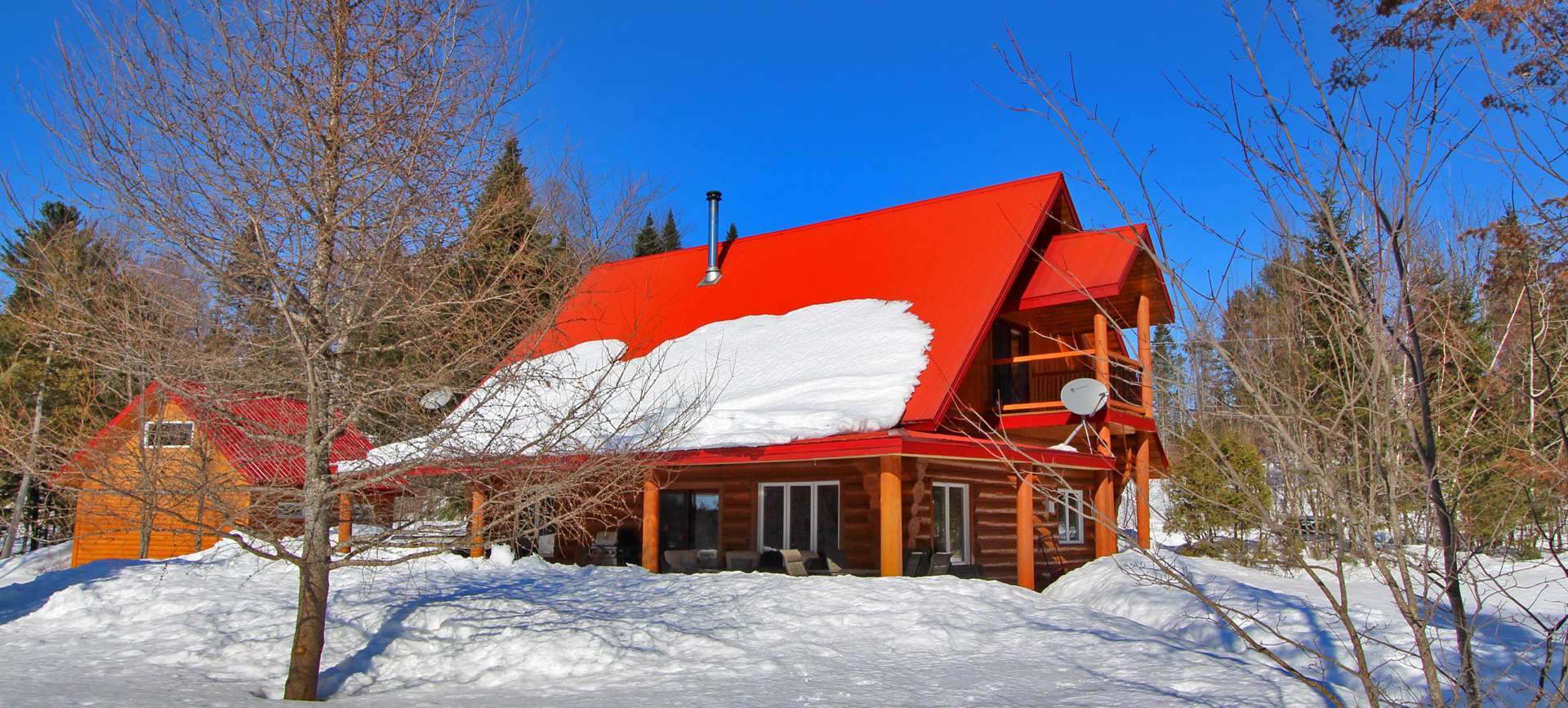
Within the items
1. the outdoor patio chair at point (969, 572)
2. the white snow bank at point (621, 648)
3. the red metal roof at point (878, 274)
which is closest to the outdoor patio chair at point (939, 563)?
the outdoor patio chair at point (969, 572)

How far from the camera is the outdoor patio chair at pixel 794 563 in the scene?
1244 cm

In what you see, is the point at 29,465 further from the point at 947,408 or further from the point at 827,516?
the point at 827,516

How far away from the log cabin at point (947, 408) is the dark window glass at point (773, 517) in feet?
0.08

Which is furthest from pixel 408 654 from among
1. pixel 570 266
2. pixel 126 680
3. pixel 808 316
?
pixel 808 316

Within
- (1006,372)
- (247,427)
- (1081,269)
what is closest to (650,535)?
(1006,372)

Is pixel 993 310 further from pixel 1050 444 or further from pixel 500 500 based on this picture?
pixel 500 500

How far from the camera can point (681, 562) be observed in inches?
538

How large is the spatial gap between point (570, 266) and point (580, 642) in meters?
3.43

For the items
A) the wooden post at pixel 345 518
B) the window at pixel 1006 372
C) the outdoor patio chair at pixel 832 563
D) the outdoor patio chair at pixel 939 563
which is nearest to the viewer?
the wooden post at pixel 345 518

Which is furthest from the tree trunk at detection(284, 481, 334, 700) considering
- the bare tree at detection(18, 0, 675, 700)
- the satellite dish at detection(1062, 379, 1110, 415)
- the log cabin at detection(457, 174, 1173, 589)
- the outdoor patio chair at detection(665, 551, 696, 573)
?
the satellite dish at detection(1062, 379, 1110, 415)

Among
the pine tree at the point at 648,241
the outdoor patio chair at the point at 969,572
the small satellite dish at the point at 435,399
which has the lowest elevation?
the outdoor patio chair at the point at 969,572

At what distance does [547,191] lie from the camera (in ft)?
35.4

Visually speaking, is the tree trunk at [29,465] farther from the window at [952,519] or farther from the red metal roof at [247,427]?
the window at [952,519]

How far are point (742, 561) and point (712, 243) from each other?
22.6ft
